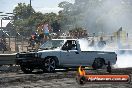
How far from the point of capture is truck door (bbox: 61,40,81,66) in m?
17.2

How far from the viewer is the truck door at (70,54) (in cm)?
1725

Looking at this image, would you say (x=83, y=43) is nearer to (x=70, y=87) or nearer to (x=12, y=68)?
(x=12, y=68)

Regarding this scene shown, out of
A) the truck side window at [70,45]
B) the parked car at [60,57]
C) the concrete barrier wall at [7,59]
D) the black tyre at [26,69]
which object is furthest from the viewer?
the concrete barrier wall at [7,59]

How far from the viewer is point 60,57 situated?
1706cm

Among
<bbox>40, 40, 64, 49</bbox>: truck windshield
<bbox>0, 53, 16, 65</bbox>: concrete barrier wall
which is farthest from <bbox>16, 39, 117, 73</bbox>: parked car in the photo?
<bbox>0, 53, 16, 65</bbox>: concrete barrier wall

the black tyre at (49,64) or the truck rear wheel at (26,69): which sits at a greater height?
the black tyre at (49,64)

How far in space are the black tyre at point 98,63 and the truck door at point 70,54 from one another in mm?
1044

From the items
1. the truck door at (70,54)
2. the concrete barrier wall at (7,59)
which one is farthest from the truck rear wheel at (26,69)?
the concrete barrier wall at (7,59)

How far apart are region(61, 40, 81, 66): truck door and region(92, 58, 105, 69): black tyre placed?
1.04 metres

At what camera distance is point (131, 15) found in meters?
116

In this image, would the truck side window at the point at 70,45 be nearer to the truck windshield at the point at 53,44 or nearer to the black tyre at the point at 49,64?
the truck windshield at the point at 53,44

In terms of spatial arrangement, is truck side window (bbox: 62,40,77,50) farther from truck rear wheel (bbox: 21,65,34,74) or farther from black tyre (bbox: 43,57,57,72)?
truck rear wheel (bbox: 21,65,34,74)

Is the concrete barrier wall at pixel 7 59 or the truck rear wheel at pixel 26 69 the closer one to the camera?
the truck rear wheel at pixel 26 69

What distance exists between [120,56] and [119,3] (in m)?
99.0
